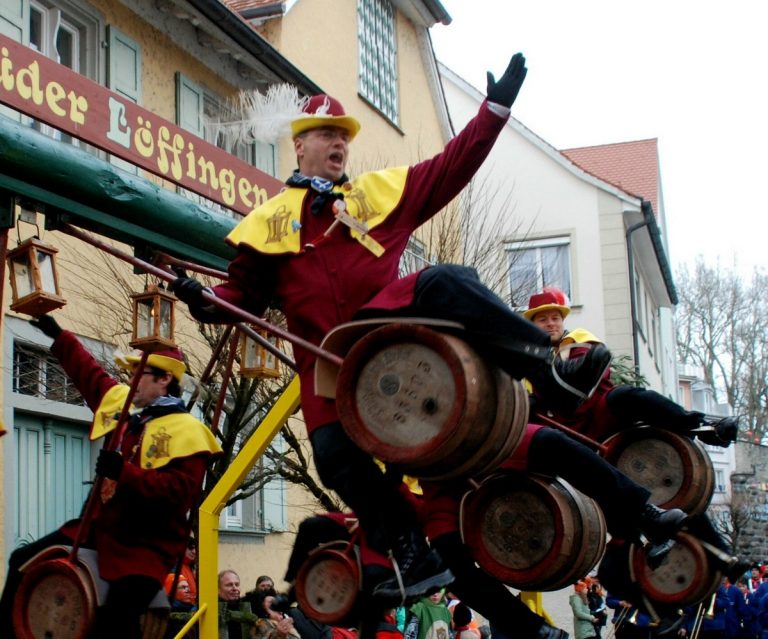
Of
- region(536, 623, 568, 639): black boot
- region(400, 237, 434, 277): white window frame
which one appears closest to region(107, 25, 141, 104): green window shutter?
region(400, 237, 434, 277): white window frame

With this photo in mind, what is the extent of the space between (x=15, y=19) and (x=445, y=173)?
26.7ft

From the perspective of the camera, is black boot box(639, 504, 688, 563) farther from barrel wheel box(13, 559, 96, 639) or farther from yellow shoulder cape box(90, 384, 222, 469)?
barrel wheel box(13, 559, 96, 639)

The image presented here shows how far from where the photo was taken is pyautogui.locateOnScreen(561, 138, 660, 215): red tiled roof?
33156mm

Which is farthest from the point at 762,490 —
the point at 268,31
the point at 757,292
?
the point at 268,31

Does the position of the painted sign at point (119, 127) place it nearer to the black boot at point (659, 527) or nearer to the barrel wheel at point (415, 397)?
the barrel wheel at point (415, 397)

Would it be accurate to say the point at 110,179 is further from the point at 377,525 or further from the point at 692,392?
the point at 692,392

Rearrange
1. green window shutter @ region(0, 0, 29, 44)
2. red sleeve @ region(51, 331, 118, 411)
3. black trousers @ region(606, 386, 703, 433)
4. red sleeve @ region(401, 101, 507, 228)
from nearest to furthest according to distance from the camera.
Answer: red sleeve @ region(401, 101, 507, 228)
red sleeve @ region(51, 331, 118, 411)
black trousers @ region(606, 386, 703, 433)
green window shutter @ region(0, 0, 29, 44)

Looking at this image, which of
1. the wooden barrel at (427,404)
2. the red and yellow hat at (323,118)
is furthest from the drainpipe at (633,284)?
the wooden barrel at (427,404)

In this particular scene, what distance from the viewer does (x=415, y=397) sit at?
13.7 ft

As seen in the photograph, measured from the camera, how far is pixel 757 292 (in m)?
51.3

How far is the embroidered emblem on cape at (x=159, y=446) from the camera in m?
6.12

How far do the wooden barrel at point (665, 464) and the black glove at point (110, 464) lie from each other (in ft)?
8.39

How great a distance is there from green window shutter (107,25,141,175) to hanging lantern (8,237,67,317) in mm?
7332

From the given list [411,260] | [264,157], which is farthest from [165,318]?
[264,157]
